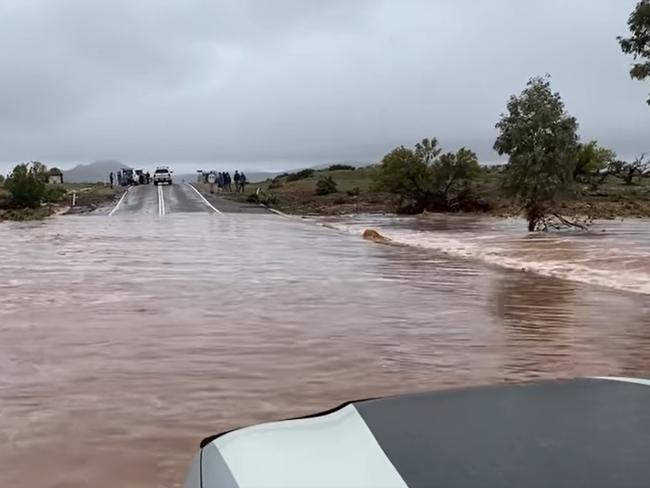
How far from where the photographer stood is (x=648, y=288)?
1455 cm

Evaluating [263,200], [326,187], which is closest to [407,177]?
[263,200]

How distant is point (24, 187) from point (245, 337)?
4224cm

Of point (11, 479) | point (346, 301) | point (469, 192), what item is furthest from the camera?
point (469, 192)

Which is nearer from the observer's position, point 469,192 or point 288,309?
point 288,309

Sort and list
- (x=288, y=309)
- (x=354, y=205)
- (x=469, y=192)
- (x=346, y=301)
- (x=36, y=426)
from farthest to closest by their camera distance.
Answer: (x=354, y=205) → (x=469, y=192) → (x=346, y=301) → (x=288, y=309) → (x=36, y=426)

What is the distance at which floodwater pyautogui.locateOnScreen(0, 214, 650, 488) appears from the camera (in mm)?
5645

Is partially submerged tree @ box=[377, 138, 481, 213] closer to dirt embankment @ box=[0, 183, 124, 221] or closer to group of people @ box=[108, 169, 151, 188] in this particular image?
dirt embankment @ box=[0, 183, 124, 221]

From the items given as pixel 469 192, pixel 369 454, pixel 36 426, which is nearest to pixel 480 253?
pixel 36 426

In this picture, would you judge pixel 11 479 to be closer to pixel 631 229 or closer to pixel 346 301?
pixel 346 301

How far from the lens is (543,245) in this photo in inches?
971

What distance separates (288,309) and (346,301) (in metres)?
1.20

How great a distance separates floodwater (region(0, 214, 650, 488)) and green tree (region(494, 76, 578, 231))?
10.1 m

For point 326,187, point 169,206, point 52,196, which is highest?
point 326,187

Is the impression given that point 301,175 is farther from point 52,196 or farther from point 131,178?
point 52,196
